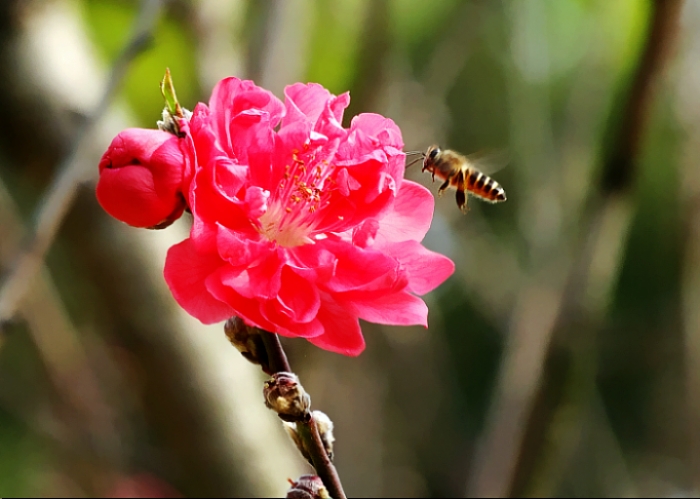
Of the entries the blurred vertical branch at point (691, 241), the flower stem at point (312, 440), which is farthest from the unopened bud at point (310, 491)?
the blurred vertical branch at point (691, 241)

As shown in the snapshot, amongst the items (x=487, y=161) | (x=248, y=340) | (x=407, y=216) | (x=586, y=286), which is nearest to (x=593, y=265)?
(x=586, y=286)

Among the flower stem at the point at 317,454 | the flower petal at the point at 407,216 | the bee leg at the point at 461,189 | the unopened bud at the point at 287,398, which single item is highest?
the bee leg at the point at 461,189

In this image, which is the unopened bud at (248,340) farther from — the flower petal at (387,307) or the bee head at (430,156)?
the bee head at (430,156)

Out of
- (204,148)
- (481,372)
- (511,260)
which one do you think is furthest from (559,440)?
(481,372)

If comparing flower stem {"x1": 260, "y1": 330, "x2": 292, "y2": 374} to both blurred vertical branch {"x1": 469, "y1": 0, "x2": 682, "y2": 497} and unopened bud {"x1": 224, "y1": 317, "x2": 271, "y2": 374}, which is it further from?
blurred vertical branch {"x1": 469, "y1": 0, "x2": 682, "y2": 497}

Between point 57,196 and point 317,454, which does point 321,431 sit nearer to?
point 317,454

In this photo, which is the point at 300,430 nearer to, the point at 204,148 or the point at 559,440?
the point at 204,148

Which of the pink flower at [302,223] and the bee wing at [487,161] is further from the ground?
the bee wing at [487,161]
